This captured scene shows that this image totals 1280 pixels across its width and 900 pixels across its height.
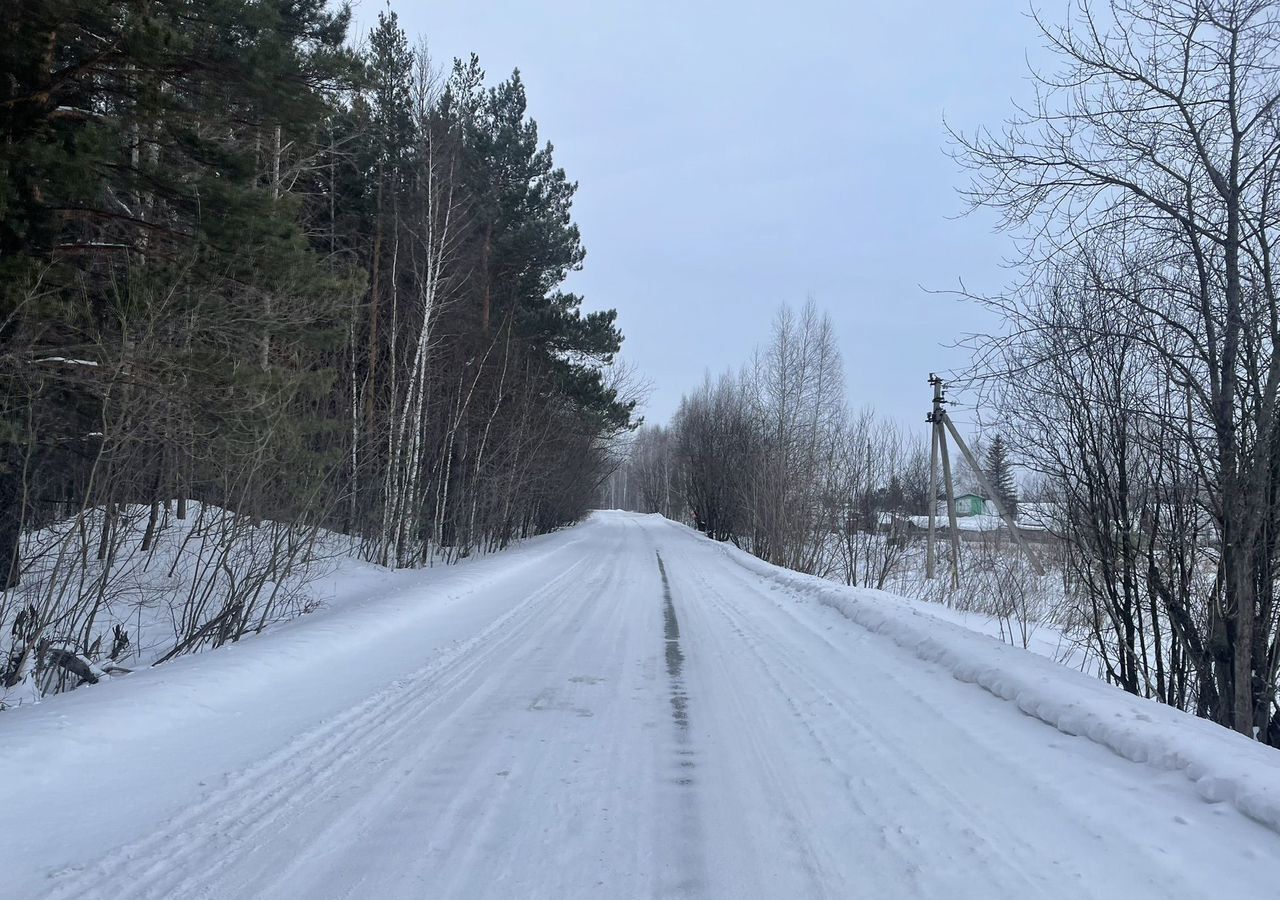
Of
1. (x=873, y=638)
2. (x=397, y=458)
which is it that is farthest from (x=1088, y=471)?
(x=397, y=458)

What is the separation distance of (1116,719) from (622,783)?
3.30 meters

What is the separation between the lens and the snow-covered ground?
11.2 ft

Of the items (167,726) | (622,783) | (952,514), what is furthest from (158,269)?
(952,514)

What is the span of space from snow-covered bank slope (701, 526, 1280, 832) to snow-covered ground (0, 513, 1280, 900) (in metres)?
0.02

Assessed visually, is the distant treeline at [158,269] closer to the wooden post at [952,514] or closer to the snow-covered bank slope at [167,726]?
the snow-covered bank slope at [167,726]

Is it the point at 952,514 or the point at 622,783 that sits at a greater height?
the point at 952,514

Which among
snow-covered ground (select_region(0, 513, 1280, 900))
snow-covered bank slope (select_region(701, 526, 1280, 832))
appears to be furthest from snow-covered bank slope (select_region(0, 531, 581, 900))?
snow-covered bank slope (select_region(701, 526, 1280, 832))

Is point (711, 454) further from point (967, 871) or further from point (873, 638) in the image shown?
point (967, 871)

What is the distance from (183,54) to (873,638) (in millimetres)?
10156

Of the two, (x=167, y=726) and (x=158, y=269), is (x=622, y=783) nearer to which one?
(x=167, y=726)

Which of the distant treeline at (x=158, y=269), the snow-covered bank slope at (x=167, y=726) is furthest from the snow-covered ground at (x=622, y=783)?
the distant treeline at (x=158, y=269)

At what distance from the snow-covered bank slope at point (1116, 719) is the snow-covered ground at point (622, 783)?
2cm

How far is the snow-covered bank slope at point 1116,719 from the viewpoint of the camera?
4082 millimetres

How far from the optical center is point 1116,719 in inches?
207
